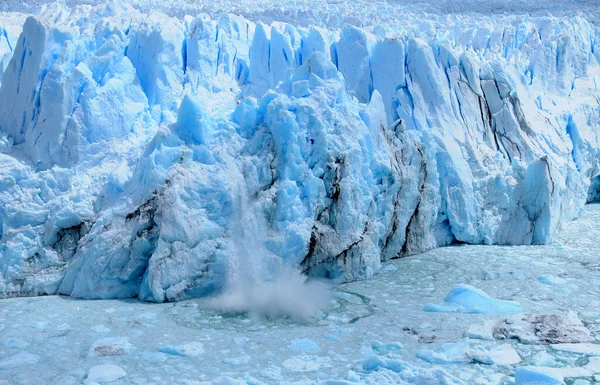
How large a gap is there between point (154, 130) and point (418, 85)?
2432 millimetres

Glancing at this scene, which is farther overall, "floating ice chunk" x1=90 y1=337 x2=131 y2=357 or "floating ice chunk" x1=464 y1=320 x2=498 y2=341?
"floating ice chunk" x1=464 y1=320 x2=498 y2=341

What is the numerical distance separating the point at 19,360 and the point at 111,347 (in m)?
0.43

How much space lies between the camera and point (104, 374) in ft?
9.37

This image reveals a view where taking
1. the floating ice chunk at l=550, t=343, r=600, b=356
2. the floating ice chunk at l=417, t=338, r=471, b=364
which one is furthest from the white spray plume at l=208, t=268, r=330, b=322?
the floating ice chunk at l=550, t=343, r=600, b=356

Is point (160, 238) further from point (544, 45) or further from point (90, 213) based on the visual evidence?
point (544, 45)

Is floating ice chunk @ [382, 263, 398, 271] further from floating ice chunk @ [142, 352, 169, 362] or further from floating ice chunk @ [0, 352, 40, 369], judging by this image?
floating ice chunk @ [0, 352, 40, 369]

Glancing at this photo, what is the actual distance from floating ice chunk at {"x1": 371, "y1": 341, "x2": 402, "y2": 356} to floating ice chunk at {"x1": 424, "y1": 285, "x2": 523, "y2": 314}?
23.4 inches

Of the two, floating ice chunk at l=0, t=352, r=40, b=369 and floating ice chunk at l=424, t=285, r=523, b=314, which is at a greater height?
floating ice chunk at l=424, t=285, r=523, b=314

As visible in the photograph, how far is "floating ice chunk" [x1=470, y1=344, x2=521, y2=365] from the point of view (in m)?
3.06

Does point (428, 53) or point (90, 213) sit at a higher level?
point (428, 53)

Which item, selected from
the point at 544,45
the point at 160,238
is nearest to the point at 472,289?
the point at 160,238

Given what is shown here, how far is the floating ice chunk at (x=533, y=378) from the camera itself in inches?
111

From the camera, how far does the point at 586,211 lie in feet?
21.6

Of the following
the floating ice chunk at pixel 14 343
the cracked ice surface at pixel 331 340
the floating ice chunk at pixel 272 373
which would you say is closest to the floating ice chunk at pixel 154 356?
the cracked ice surface at pixel 331 340
